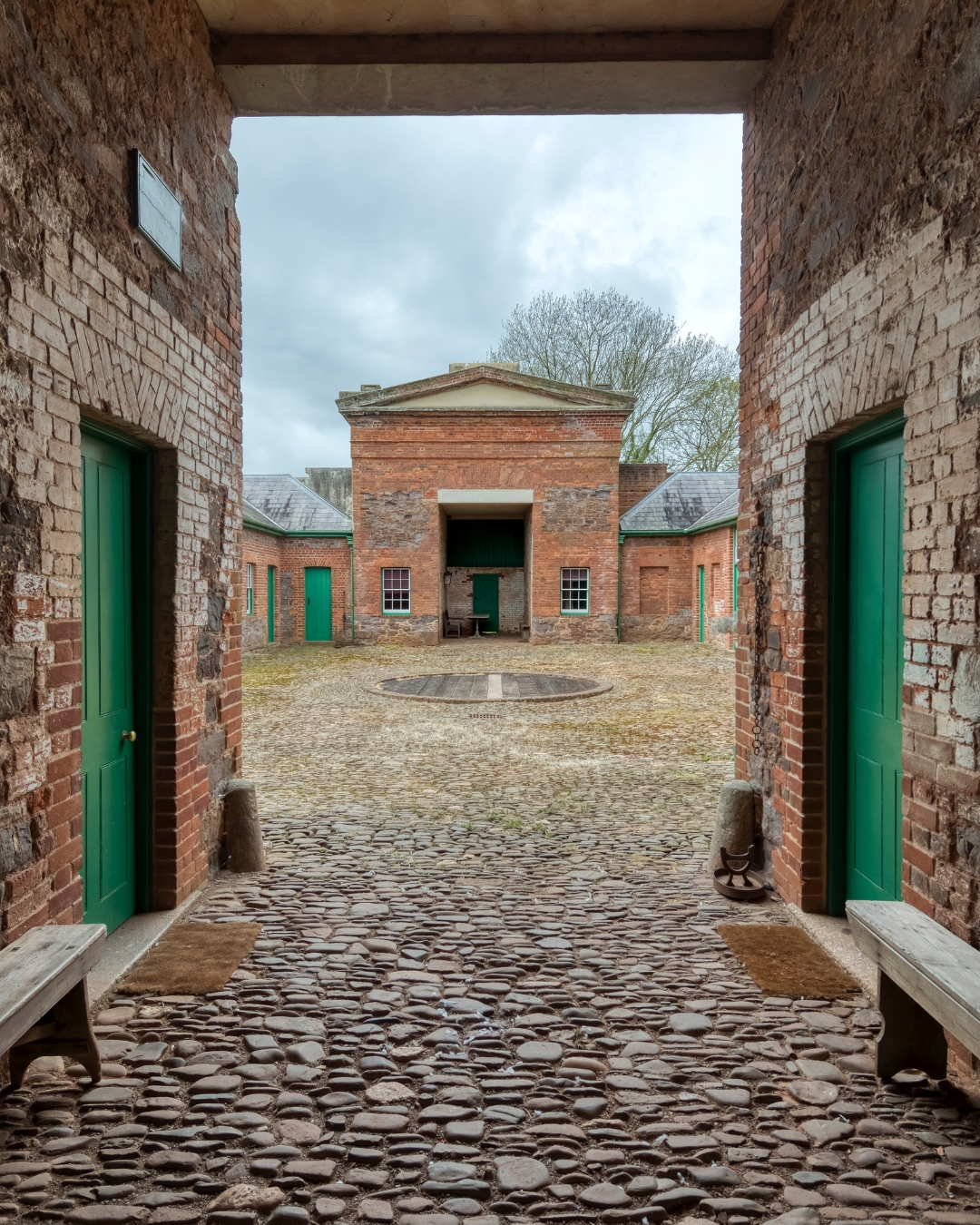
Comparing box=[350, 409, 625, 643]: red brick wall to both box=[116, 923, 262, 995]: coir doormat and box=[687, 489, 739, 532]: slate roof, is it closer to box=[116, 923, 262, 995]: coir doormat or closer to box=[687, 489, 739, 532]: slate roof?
box=[687, 489, 739, 532]: slate roof

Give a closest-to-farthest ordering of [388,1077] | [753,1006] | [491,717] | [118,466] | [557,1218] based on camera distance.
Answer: [557,1218] → [388,1077] → [753,1006] → [118,466] → [491,717]

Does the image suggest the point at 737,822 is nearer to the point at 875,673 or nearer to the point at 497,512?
the point at 875,673

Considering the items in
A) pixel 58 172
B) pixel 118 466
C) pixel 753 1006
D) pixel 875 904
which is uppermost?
pixel 58 172

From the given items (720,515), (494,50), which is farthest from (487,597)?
(494,50)

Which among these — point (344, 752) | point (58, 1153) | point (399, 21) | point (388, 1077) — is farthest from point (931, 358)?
point (344, 752)

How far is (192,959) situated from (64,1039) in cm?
94

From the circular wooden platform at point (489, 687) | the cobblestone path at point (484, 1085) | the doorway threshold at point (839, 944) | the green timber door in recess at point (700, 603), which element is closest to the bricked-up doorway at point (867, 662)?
the doorway threshold at point (839, 944)

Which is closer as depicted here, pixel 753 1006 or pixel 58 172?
pixel 58 172

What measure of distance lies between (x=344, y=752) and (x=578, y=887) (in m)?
4.13

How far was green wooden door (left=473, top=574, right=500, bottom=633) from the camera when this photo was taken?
25531 mm

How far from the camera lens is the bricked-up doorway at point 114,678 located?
3.37 m

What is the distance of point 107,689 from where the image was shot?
140 inches

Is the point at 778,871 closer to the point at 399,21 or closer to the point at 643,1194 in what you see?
the point at 643,1194

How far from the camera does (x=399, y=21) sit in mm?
4094
